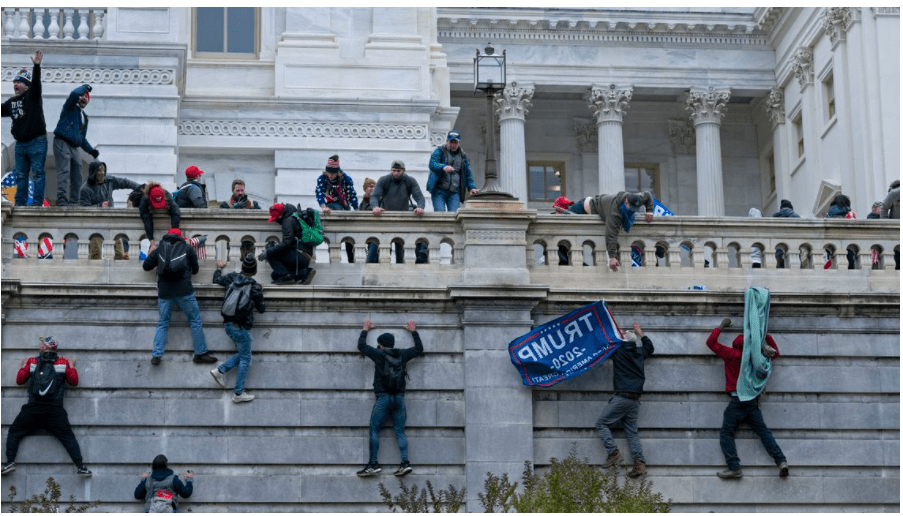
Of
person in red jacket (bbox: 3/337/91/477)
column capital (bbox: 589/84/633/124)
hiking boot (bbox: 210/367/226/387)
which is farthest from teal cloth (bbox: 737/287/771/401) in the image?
column capital (bbox: 589/84/633/124)

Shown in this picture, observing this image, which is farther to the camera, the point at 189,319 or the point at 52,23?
the point at 52,23

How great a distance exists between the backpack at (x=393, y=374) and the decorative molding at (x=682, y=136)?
33.8m

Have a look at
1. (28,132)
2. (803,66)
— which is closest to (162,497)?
(28,132)

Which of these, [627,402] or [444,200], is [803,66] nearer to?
[444,200]

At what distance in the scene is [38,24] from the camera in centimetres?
4191

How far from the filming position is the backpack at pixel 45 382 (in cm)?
2652

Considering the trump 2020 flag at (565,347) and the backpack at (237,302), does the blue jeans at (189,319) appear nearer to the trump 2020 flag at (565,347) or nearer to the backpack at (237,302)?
the backpack at (237,302)

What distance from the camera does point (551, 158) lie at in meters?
59.4

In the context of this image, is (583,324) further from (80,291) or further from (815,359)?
(80,291)

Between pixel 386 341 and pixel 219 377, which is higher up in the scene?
pixel 386 341

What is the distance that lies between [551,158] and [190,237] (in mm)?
32386

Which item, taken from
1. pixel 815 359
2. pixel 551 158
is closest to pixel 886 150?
pixel 551 158

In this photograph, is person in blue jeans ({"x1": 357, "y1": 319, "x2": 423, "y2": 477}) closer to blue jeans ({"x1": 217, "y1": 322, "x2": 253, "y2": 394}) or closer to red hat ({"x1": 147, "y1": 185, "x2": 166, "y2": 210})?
blue jeans ({"x1": 217, "y1": 322, "x2": 253, "y2": 394})

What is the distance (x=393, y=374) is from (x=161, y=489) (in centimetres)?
374
